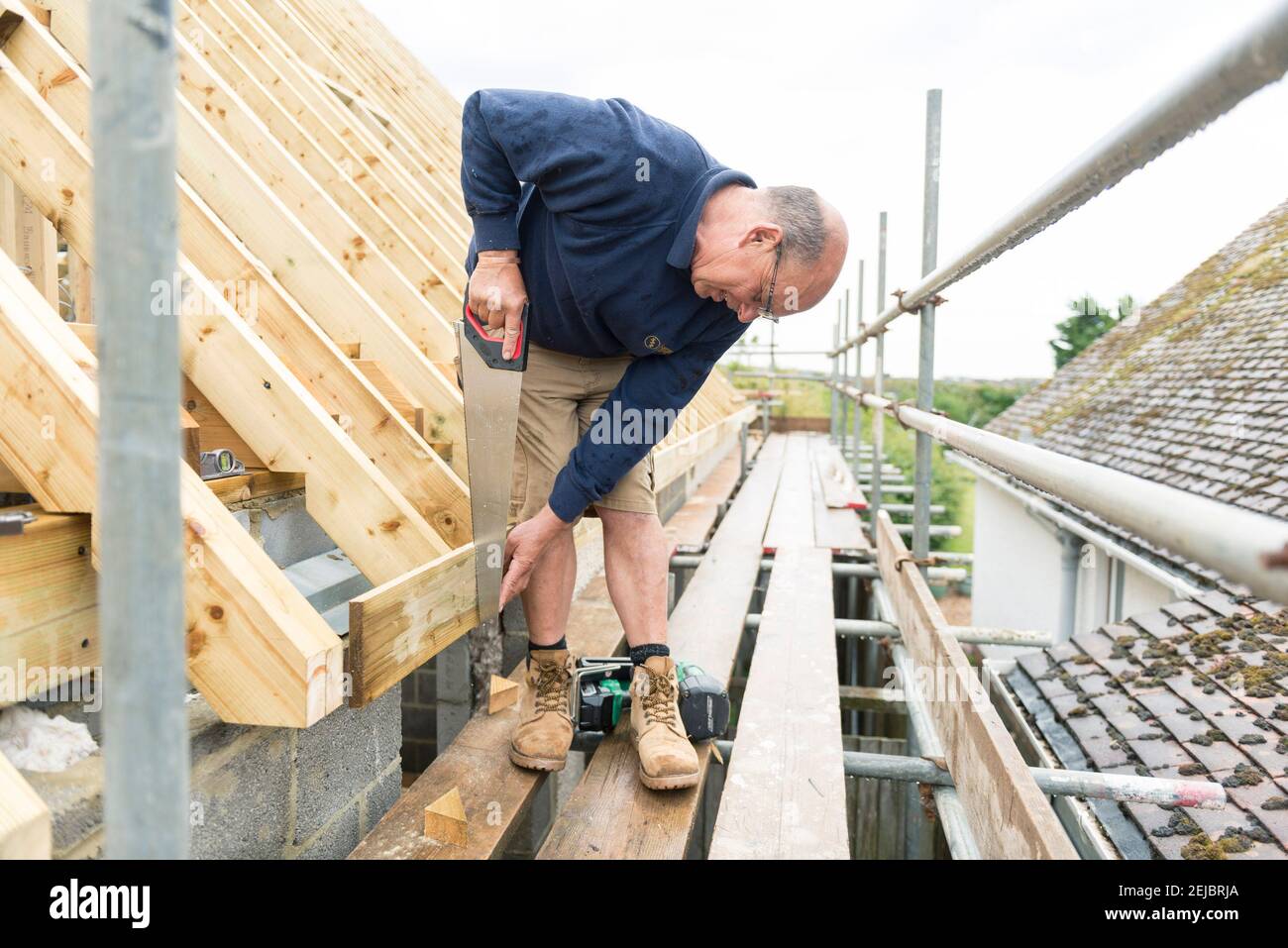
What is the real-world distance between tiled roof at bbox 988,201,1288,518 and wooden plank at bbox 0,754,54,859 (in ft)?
19.1

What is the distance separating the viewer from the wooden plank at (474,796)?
1.72 metres

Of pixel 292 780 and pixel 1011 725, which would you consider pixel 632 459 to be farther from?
pixel 1011 725

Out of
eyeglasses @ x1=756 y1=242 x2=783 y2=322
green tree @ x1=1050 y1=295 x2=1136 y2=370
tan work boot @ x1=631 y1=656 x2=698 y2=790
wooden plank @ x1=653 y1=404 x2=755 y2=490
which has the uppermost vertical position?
green tree @ x1=1050 y1=295 x2=1136 y2=370

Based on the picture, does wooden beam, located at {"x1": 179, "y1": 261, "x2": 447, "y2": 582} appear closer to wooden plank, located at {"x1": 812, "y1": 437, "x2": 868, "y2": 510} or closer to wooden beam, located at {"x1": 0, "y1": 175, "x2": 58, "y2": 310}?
wooden beam, located at {"x1": 0, "y1": 175, "x2": 58, "y2": 310}

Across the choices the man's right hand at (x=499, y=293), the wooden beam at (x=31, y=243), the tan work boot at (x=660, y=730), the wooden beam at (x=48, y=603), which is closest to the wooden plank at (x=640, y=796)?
the tan work boot at (x=660, y=730)

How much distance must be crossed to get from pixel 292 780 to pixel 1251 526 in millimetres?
1661

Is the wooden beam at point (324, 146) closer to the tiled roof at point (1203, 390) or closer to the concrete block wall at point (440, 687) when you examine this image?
the concrete block wall at point (440, 687)

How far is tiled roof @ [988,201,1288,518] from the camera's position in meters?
5.90

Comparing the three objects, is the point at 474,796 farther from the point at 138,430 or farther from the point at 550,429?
the point at 138,430

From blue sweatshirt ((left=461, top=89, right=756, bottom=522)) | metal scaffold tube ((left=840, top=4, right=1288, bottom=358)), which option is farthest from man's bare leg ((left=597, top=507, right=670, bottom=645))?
metal scaffold tube ((left=840, top=4, right=1288, bottom=358))

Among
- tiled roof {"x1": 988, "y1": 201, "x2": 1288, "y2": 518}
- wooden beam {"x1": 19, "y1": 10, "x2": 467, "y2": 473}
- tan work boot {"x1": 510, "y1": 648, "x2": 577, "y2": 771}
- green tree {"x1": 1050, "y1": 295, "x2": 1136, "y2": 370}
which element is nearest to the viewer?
tan work boot {"x1": 510, "y1": 648, "x2": 577, "y2": 771}

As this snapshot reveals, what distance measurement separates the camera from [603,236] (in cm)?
176

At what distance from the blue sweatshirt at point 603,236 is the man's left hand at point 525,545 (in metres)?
0.04
